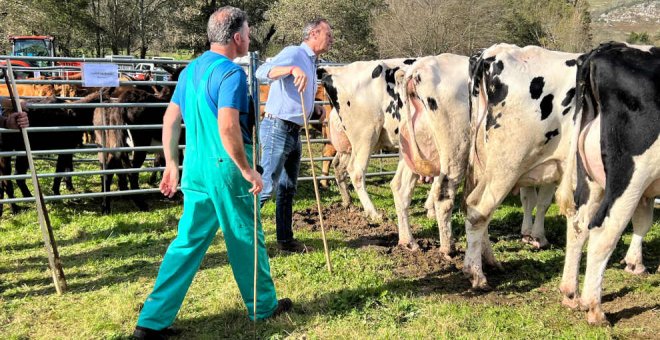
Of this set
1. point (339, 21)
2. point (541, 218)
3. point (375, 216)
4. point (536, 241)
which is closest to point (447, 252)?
point (536, 241)

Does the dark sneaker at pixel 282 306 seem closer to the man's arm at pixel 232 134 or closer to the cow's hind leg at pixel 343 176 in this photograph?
the man's arm at pixel 232 134

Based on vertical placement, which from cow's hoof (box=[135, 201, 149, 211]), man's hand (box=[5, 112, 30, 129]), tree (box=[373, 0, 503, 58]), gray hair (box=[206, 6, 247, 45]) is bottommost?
cow's hoof (box=[135, 201, 149, 211])

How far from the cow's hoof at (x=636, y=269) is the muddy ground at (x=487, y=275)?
0.85 feet

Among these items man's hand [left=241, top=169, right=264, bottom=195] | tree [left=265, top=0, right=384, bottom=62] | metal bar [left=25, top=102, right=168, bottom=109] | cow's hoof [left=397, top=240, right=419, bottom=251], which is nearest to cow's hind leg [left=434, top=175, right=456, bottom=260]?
cow's hoof [left=397, top=240, right=419, bottom=251]

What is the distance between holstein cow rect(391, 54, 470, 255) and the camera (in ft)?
17.7

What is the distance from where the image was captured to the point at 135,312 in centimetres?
429

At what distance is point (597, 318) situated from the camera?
3930 mm

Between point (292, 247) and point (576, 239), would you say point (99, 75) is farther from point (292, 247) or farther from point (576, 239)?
point (576, 239)

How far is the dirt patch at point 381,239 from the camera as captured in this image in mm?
5297

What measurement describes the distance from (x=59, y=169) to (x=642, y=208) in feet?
27.0

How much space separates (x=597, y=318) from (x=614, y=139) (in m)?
1.32

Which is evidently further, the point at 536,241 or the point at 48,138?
the point at 48,138

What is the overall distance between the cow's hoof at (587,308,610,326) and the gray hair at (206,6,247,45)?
129 inches

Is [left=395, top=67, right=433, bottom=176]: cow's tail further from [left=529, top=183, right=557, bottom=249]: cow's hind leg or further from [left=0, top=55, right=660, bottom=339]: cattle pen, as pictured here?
[left=529, top=183, right=557, bottom=249]: cow's hind leg
